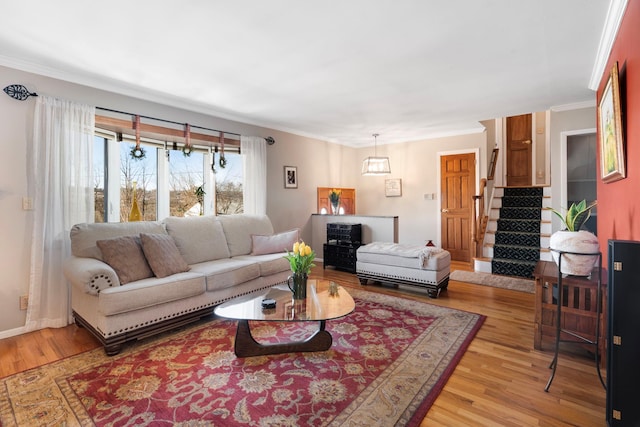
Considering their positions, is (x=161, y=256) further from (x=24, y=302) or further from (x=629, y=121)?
(x=629, y=121)

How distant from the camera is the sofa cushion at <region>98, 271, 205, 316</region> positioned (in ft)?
8.09

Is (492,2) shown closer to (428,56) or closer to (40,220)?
(428,56)

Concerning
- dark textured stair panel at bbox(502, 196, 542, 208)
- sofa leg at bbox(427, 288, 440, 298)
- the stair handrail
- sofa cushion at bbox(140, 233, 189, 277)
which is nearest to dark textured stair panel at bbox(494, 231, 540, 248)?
the stair handrail

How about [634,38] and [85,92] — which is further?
[85,92]

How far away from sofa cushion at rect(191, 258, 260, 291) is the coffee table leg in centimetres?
87

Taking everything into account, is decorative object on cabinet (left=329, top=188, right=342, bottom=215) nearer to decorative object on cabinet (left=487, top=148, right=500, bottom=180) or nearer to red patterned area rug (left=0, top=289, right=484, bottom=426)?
decorative object on cabinet (left=487, top=148, right=500, bottom=180)

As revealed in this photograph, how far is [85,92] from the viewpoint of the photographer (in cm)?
327

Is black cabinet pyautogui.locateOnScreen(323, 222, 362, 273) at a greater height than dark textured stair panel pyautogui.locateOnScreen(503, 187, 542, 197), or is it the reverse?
dark textured stair panel pyautogui.locateOnScreen(503, 187, 542, 197)

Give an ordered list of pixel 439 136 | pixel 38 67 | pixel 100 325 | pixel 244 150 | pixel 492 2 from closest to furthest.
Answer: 1. pixel 492 2
2. pixel 100 325
3. pixel 38 67
4. pixel 244 150
5. pixel 439 136

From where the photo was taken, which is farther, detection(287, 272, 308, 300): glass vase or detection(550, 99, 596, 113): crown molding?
detection(550, 99, 596, 113): crown molding

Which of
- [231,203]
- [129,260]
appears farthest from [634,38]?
[231,203]

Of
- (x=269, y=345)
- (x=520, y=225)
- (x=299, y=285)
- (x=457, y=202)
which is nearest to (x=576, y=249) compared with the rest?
(x=299, y=285)

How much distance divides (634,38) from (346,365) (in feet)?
8.84

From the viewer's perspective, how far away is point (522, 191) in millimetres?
6188
